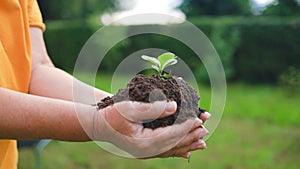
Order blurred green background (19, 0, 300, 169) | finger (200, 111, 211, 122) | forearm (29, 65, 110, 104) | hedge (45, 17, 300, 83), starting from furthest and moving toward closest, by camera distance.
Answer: hedge (45, 17, 300, 83)
blurred green background (19, 0, 300, 169)
forearm (29, 65, 110, 104)
finger (200, 111, 211, 122)

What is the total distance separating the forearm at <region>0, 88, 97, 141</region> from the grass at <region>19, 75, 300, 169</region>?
10.4ft

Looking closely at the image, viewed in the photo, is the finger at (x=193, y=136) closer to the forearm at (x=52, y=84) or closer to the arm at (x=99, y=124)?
the arm at (x=99, y=124)

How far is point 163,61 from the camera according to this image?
3.92 ft

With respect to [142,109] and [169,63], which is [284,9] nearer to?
[169,63]

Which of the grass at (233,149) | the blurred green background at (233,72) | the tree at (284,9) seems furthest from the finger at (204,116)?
the tree at (284,9)

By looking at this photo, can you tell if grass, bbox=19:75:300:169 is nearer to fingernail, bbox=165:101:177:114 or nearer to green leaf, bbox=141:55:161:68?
green leaf, bbox=141:55:161:68

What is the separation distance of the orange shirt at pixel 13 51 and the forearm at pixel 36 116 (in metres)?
0.20

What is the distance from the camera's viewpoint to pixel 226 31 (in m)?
12.2

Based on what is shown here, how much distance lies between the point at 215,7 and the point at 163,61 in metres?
Result: 20.8

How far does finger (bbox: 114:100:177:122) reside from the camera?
38.1 inches

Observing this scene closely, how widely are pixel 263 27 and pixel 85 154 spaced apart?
772cm

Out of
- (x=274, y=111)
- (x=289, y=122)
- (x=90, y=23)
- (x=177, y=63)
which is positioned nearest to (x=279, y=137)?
(x=289, y=122)

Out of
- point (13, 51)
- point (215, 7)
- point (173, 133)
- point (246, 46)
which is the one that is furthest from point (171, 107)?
point (215, 7)

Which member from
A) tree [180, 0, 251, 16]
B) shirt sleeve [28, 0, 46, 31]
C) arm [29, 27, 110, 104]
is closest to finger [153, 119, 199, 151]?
arm [29, 27, 110, 104]
